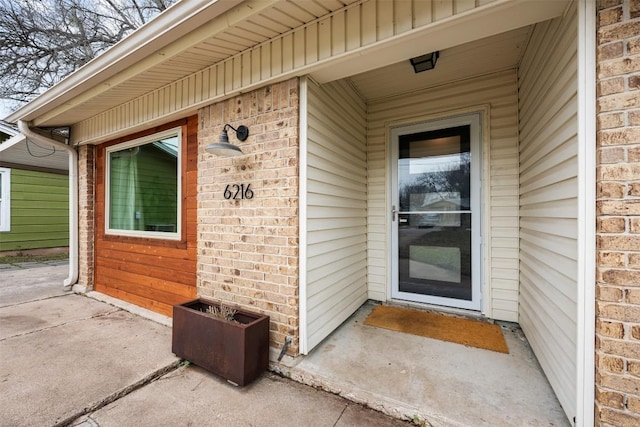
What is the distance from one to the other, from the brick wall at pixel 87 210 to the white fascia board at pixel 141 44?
972 millimetres

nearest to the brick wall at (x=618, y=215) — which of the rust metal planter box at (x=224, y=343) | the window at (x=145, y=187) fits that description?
the rust metal planter box at (x=224, y=343)

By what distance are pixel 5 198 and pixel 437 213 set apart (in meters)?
8.97

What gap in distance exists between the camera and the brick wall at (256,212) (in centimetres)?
208

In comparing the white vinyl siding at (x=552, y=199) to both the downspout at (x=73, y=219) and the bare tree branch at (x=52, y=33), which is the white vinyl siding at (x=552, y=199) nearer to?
the downspout at (x=73, y=219)

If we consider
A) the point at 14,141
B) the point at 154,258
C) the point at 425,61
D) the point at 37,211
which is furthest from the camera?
the point at 37,211

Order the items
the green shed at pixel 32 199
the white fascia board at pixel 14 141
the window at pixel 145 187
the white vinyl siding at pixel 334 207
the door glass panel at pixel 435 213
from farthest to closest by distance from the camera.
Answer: the green shed at pixel 32 199, the white fascia board at pixel 14 141, the window at pixel 145 187, the door glass panel at pixel 435 213, the white vinyl siding at pixel 334 207

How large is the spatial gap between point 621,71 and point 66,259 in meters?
9.55

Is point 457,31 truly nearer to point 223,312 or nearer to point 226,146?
point 226,146

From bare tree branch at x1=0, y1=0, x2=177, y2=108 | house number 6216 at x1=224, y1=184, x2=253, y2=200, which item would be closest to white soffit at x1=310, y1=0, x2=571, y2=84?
house number 6216 at x1=224, y1=184, x2=253, y2=200

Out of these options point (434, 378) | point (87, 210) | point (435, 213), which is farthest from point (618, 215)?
point (87, 210)

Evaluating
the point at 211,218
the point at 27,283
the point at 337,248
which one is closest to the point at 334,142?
the point at 337,248

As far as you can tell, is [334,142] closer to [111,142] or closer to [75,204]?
[111,142]

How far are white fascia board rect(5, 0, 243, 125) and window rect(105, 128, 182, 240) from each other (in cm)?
73

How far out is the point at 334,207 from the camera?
8.36 feet
